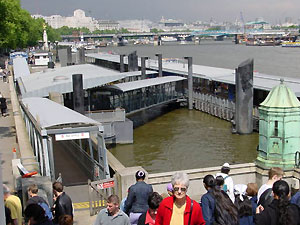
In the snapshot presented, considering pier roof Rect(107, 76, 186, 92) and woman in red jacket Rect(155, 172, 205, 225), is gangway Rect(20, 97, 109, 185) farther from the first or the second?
pier roof Rect(107, 76, 186, 92)

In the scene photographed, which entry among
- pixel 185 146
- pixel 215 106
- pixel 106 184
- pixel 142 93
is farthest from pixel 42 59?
pixel 106 184

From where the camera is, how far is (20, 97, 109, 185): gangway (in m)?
13.1

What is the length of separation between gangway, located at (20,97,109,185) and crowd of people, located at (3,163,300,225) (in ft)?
19.5

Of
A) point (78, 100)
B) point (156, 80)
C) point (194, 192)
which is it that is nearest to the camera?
point (194, 192)

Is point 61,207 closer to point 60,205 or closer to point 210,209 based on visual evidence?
point 60,205

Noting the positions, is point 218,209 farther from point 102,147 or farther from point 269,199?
point 102,147

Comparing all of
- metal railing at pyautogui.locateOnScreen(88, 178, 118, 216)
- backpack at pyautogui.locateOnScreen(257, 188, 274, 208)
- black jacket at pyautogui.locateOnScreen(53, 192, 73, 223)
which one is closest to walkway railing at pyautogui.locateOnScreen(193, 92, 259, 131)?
metal railing at pyautogui.locateOnScreen(88, 178, 118, 216)

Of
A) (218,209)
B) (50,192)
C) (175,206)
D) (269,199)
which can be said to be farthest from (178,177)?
(50,192)

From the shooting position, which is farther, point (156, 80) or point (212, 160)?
point (156, 80)

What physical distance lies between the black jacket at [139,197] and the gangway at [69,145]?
6336 millimetres

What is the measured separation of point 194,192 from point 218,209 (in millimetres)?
5214

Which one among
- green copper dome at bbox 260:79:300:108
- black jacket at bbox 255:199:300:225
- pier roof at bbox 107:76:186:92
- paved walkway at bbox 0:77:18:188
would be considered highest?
green copper dome at bbox 260:79:300:108

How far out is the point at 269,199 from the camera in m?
6.34

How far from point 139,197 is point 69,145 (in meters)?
12.6
